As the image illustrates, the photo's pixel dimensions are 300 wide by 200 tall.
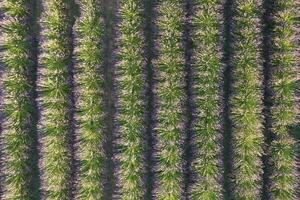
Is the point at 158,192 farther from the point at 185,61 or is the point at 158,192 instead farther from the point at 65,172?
the point at 185,61

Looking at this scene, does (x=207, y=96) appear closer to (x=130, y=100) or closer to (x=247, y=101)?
(x=247, y=101)

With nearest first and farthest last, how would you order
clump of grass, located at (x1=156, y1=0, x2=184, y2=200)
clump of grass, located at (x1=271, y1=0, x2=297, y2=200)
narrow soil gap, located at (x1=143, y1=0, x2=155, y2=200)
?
clump of grass, located at (x1=271, y1=0, x2=297, y2=200) → clump of grass, located at (x1=156, y1=0, x2=184, y2=200) → narrow soil gap, located at (x1=143, y1=0, x2=155, y2=200)

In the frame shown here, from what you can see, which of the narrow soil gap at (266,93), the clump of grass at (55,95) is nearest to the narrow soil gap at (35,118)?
the clump of grass at (55,95)

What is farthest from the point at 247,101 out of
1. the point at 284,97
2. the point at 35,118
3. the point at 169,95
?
the point at 35,118

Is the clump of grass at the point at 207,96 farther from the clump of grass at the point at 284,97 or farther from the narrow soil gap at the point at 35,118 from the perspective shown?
the narrow soil gap at the point at 35,118

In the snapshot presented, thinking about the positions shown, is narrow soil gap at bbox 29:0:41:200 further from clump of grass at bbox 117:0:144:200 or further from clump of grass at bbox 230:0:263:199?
clump of grass at bbox 230:0:263:199

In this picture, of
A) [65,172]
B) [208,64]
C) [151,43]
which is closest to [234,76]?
[208,64]

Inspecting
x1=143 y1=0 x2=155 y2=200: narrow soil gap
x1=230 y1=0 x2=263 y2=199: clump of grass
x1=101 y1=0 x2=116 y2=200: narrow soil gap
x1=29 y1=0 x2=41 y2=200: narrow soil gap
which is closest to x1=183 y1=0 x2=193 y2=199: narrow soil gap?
x1=143 y1=0 x2=155 y2=200: narrow soil gap
